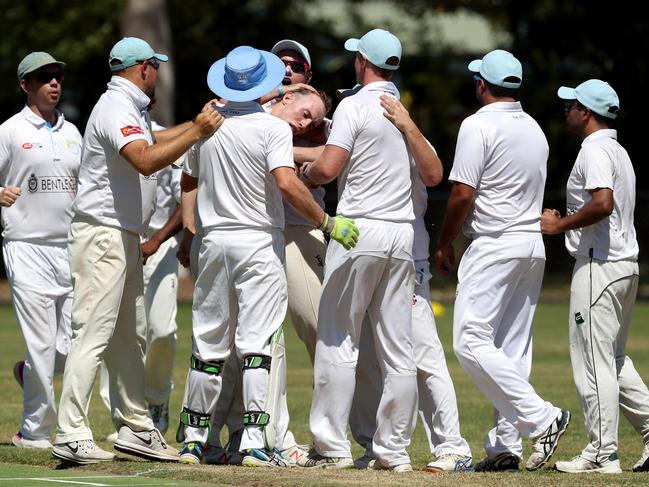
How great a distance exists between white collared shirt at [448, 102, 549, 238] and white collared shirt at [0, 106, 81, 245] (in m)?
3.05

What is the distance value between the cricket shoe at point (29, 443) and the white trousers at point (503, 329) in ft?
10.3

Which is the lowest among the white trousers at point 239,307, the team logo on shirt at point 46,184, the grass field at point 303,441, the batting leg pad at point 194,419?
the grass field at point 303,441

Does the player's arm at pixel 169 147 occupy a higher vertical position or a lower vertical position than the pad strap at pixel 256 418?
higher

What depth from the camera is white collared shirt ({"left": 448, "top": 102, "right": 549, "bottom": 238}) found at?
9.03 meters

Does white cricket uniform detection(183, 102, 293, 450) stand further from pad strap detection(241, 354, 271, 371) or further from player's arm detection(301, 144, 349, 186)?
player's arm detection(301, 144, 349, 186)

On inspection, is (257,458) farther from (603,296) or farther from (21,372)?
(21,372)

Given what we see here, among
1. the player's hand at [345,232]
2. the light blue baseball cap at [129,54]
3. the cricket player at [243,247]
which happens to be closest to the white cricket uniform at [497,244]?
the player's hand at [345,232]

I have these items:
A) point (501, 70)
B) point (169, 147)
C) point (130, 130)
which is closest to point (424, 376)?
point (501, 70)

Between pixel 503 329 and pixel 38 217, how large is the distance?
357cm

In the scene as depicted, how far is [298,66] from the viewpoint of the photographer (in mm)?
9938

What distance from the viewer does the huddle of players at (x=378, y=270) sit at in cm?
869

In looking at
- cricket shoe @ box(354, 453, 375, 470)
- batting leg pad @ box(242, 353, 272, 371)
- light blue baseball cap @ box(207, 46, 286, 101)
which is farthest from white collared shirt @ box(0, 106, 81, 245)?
cricket shoe @ box(354, 453, 375, 470)

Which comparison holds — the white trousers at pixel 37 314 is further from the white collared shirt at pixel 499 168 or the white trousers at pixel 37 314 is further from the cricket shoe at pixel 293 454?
the white collared shirt at pixel 499 168

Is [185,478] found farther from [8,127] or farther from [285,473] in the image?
[8,127]
